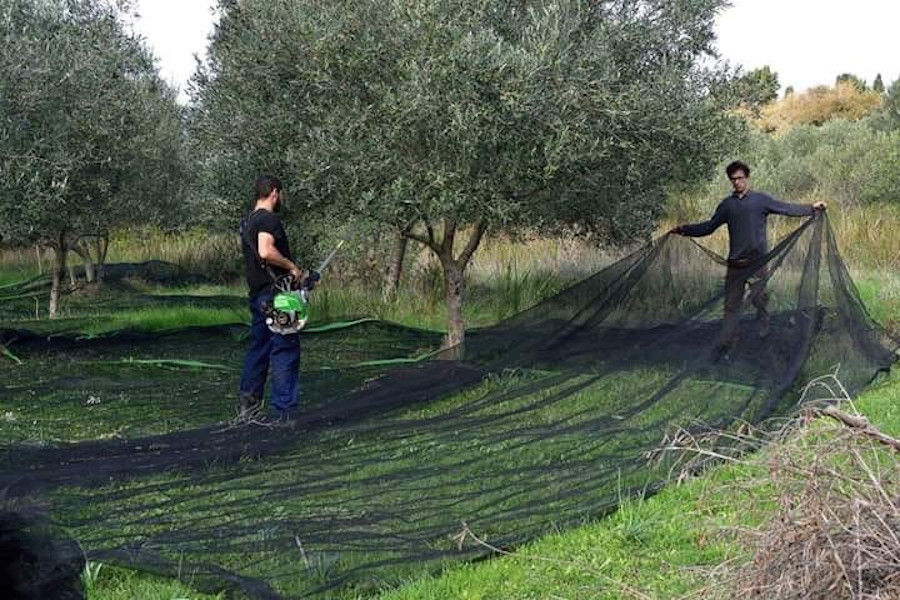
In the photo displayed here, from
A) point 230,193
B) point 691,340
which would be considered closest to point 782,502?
point 691,340

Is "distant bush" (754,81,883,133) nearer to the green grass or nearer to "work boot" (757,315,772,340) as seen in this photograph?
"work boot" (757,315,772,340)

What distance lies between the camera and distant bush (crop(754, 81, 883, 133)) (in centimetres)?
5059

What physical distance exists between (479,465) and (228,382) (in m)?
4.48

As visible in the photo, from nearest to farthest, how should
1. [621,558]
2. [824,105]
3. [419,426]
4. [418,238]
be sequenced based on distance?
[621,558]
[419,426]
[418,238]
[824,105]


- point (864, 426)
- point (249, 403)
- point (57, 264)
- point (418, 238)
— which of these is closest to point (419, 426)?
point (249, 403)

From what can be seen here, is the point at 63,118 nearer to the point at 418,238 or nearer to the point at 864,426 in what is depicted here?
the point at 418,238

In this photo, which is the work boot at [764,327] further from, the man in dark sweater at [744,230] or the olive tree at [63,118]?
the olive tree at [63,118]

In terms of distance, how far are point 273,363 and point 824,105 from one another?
5119 cm

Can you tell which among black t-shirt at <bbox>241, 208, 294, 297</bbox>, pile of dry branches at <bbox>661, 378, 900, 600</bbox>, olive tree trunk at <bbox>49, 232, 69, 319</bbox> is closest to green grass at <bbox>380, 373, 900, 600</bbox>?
pile of dry branches at <bbox>661, 378, 900, 600</bbox>

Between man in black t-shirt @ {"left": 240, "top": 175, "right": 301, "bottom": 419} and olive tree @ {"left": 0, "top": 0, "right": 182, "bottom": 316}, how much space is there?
3.81 m

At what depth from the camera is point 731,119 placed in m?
9.33

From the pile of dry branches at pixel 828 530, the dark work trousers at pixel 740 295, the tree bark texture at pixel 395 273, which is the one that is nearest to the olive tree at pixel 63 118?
the tree bark texture at pixel 395 273

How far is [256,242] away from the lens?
7203mm

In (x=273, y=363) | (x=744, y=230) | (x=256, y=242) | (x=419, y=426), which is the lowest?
(x=419, y=426)
